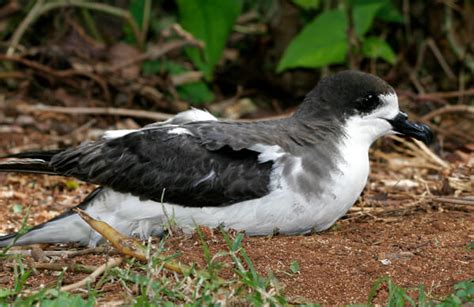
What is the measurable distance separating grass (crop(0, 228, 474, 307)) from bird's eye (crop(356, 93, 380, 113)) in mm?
1455

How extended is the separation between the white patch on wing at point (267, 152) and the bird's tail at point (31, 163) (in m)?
1.18

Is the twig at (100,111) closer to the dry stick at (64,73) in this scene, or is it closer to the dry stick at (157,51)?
the dry stick at (64,73)

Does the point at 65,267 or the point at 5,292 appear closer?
the point at 5,292

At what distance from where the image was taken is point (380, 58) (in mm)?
9328

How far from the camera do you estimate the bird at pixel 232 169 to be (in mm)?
5156

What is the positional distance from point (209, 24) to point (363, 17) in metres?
1.38

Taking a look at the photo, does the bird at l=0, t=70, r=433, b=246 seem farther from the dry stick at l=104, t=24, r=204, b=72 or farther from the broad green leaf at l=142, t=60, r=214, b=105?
the broad green leaf at l=142, t=60, r=214, b=105

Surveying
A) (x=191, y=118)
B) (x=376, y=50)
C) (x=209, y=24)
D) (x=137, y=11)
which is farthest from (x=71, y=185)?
(x=376, y=50)

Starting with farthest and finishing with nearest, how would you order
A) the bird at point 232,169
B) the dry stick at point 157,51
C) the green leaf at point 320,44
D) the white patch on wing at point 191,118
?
the dry stick at point 157,51
the green leaf at point 320,44
the white patch on wing at point 191,118
the bird at point 232,169

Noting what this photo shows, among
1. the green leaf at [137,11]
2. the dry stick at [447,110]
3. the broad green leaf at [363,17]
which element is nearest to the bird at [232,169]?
the dry stick at [447,110]

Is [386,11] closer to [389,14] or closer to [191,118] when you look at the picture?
[389,14]

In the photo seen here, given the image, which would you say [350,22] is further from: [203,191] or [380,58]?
[203,191]

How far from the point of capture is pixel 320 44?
8.29 meters

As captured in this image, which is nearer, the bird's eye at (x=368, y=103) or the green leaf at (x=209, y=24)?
the bird's eye at (x=368, y=103)
